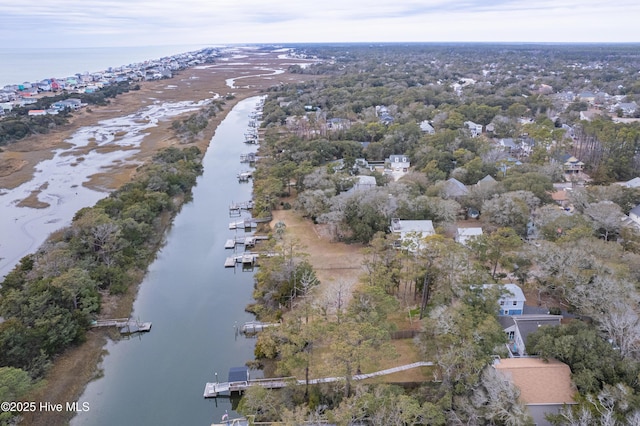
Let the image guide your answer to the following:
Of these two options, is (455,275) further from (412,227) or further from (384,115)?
(384,115)

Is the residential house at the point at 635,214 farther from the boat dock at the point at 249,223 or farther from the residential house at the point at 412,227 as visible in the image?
the boat dock at the point at 249,223

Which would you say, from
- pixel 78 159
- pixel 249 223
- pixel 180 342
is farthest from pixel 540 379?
pixel 78 159

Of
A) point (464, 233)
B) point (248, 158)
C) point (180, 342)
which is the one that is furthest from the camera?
point (248, 158)

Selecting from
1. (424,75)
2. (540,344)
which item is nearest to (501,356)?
(540,344)

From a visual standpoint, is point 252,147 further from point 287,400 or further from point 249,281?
point 287,400

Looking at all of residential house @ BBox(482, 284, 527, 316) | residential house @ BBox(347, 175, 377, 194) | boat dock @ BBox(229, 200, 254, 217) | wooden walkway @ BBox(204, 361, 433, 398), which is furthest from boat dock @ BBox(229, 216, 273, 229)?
residential house @ BBox(482, 284, 527, 316)

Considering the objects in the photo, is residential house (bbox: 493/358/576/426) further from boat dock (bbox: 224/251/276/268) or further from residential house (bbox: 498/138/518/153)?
residential house (bbox: 498/138/518/153)
